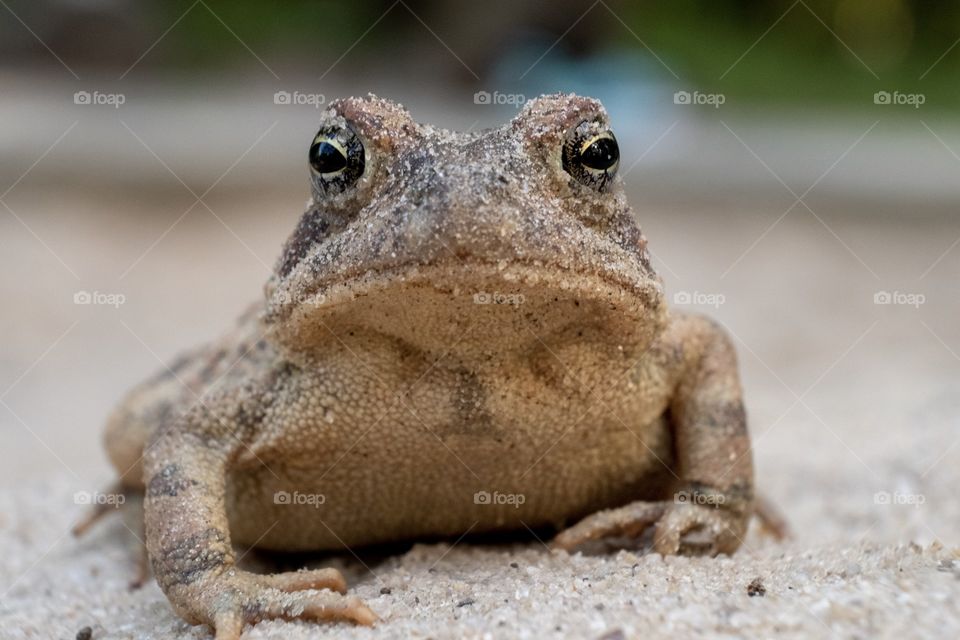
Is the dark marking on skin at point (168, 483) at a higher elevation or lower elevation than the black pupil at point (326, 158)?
lower

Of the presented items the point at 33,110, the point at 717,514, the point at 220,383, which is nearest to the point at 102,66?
the point at 33,110

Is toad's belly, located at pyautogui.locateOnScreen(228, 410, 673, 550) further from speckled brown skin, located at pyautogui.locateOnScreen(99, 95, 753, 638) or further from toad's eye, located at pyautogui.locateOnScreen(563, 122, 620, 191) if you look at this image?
toad's eye, located at pyautogui.locateOnScreen(563, 122, 620, 191)

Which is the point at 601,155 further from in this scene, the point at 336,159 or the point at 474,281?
the point at 336,159

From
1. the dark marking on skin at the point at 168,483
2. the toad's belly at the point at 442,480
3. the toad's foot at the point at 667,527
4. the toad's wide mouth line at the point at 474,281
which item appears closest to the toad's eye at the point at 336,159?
the toad's wide mouth line at the point at 474,281


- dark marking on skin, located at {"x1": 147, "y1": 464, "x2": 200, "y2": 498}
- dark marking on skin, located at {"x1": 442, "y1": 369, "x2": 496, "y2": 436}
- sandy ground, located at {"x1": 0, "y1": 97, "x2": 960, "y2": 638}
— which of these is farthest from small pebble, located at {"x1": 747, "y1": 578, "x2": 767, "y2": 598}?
dark marking on skin, located at {"x1": 147, "y1": 464, "x2": 200, "y2": 498}

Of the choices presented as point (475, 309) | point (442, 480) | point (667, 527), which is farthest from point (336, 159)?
point (667, 527)

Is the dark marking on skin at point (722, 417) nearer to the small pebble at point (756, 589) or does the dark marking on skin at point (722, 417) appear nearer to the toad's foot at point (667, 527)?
the toad's foot at point (667, 527)
